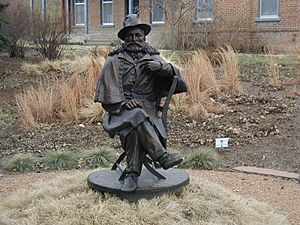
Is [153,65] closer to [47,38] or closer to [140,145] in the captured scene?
[140,145]

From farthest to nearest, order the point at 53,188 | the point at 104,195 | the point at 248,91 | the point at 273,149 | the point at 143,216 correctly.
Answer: the point at 248,91
the point at 273,149
the point at 53,188
the point at 104,195
the point at 143,216

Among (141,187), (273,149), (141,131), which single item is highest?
(141,131)

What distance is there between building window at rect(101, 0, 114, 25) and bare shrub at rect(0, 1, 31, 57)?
8.56 meters

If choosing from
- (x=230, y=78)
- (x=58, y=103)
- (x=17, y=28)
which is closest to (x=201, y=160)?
(x=58, y=103)

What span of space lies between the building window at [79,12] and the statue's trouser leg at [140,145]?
82.1 feet

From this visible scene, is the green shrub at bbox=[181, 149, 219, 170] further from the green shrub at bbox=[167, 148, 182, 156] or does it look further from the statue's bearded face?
the statue's bearded face

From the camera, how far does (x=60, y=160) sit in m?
7.86

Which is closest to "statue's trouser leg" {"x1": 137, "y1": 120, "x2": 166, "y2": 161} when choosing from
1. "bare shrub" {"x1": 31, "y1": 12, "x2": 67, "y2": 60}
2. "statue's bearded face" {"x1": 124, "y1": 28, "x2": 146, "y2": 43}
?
"statue's bearded face" {"x1": 124, "y1": 28, "x2": 146, "y2": 43}

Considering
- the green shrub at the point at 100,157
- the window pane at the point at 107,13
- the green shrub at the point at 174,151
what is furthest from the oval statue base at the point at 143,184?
the window pane at the point at 107,13

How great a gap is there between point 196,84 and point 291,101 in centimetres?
190

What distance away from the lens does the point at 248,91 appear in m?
11.9

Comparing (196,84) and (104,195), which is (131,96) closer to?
(104,195)

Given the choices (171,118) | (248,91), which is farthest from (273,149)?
(248,91)

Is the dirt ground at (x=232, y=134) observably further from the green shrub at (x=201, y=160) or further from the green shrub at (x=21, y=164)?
the green shrub at (x=21, y=164)
